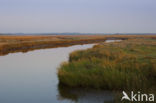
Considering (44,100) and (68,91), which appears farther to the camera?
(68,91)

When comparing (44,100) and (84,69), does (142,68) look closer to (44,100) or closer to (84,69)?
(84,69)

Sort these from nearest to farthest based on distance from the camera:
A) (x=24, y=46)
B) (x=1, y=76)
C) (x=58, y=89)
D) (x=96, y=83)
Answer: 1. (x=96, y=83)
2. (x=58, y=89)
3. (x=1, y=76)
4. (x=24, y=46)

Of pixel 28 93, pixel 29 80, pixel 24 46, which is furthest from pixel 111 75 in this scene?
pixel 24 46

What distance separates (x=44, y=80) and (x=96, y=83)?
4.17 metres

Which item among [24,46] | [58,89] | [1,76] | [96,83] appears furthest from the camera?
[24,46]

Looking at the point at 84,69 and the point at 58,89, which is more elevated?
the point at 84,69

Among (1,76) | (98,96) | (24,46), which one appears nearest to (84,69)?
(98,96)

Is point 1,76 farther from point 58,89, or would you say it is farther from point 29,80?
point 58,89

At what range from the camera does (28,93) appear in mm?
11844

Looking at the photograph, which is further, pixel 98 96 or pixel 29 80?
pixel 29 80

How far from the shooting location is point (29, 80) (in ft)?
48.4

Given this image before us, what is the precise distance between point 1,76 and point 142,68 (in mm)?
9705

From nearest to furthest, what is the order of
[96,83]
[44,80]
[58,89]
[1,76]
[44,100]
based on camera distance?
[44,100], [96,83], [58,89], [44,80], [1,76]

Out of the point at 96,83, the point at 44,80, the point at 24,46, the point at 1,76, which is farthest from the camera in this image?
the point at 24,46
